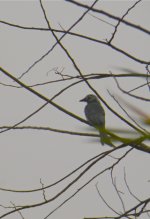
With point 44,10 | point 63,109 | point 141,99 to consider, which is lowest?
point 141,99

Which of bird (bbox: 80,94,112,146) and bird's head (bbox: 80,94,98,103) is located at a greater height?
bird's head (bbox: 80,94,98,103)

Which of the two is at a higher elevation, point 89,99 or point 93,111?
point 89,99

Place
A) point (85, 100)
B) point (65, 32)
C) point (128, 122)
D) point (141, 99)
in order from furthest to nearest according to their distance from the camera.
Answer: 1. point (85, 100)
2. point (128, 122)
3. point (65, 32)
4. point (141, 99)

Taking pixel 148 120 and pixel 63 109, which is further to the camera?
pixel 63 109

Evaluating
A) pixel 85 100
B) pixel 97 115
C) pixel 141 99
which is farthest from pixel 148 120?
pixel 85 100

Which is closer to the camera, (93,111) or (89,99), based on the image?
(93,111)

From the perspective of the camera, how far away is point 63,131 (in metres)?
2.19

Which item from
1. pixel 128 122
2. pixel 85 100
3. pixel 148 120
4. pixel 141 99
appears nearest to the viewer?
pixel 148 120

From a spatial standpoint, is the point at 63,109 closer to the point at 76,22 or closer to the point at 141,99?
the point at 76,22

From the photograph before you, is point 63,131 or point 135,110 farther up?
point 63,131

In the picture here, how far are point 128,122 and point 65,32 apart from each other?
0.54 m

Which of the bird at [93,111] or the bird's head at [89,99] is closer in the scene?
the bird at [93,111]

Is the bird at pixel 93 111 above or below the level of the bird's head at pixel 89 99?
below

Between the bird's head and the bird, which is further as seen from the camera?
the bird's head
